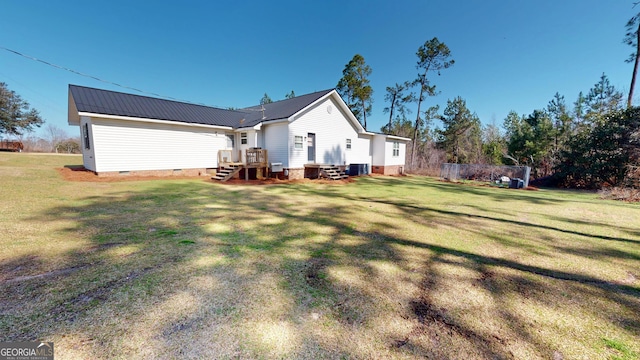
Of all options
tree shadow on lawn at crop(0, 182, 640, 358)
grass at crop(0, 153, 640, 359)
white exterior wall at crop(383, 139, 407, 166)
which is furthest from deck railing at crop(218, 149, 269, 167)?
white exterior wall at crop(383, 139, 407, 166)

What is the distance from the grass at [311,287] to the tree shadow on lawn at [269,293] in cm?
1

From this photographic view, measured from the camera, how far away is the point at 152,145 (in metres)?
12.4

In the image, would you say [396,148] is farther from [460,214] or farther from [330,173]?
[460,214]

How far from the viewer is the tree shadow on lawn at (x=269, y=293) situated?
1867 mm

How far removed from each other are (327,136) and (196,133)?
7902mm

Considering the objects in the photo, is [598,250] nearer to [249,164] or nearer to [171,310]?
[171,310]

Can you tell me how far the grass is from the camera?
73.5 inches

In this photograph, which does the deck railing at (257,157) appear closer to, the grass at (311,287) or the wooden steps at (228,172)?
the wooden steps at (228,172)

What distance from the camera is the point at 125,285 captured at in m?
2.54

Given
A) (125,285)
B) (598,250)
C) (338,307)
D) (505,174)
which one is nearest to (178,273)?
(125,285)

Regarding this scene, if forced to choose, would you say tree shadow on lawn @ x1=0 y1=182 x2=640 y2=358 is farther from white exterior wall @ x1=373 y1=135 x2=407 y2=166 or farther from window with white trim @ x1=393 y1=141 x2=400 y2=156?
window with white trim @ x1=393 y1=141 x2=400 y2=156

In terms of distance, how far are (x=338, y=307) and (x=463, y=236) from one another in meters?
3.47

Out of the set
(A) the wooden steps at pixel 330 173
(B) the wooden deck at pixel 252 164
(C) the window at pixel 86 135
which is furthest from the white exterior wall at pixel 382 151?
(C) the window at pixel 86 135

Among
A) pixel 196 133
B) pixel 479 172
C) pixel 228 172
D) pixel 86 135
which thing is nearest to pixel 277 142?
pixel 228 172
